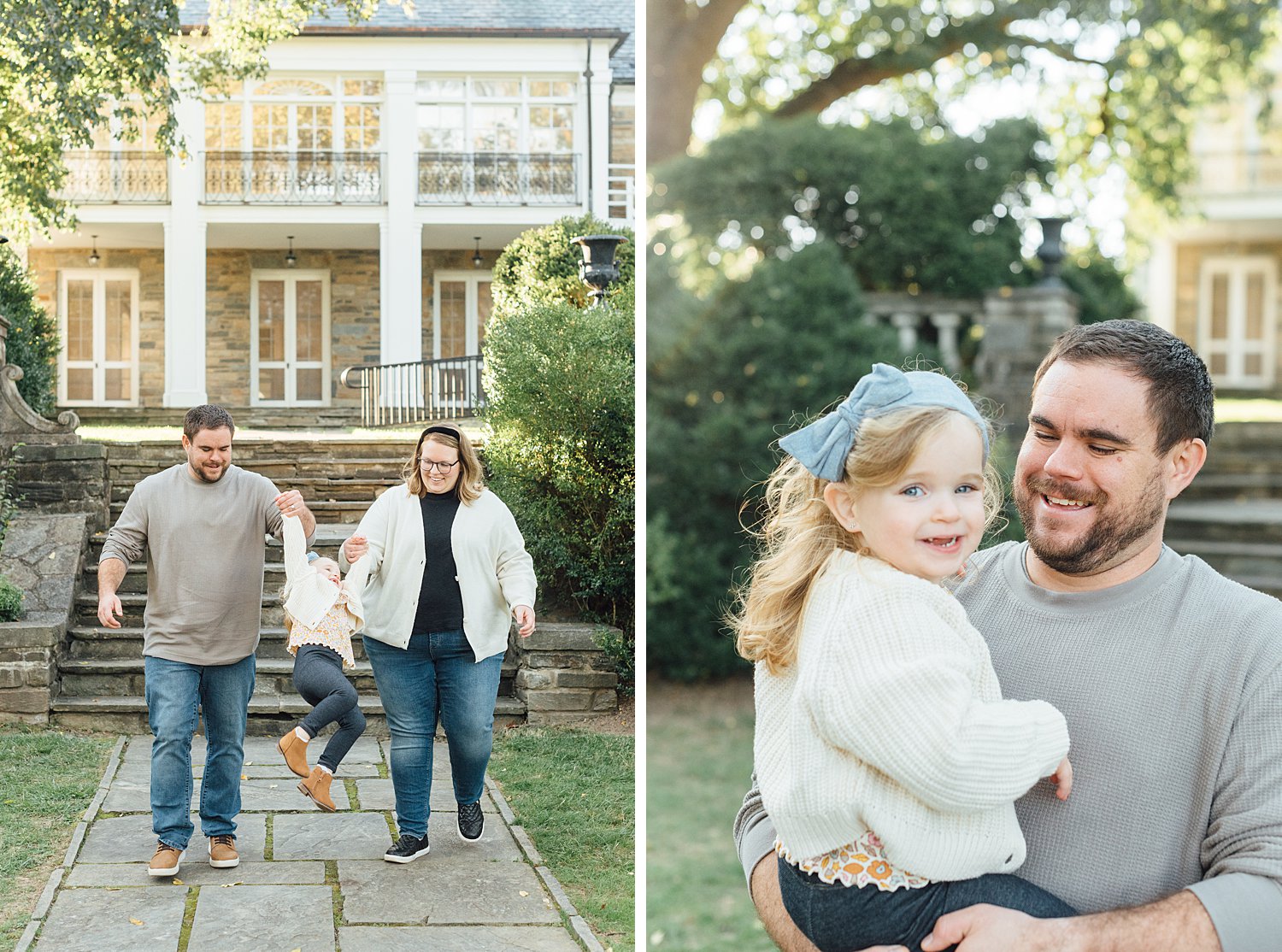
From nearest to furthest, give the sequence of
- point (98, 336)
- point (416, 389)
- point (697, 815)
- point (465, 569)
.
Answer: point (98, 336) < point (416, 389) < point (465, 569) < point (697, 815)

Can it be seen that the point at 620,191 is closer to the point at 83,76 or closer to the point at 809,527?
the point at 83,76

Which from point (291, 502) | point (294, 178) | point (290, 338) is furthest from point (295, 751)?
point (294, 178)

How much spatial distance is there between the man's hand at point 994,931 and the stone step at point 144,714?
1.78 m

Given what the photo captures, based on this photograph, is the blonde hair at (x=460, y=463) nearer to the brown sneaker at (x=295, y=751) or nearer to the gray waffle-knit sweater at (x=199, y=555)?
the gray waffle-knit sweater at (x=199, y=555)

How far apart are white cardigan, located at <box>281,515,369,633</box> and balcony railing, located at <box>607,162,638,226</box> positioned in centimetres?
105

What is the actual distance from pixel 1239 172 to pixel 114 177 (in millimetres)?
7815

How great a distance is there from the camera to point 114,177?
2697 mm

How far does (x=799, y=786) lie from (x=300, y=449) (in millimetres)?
→ 1610

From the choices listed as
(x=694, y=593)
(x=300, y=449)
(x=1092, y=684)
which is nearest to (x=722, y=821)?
(x=694, y=593)

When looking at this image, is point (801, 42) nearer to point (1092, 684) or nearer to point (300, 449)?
point (300, 449)

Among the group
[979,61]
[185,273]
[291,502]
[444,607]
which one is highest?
[979,61]

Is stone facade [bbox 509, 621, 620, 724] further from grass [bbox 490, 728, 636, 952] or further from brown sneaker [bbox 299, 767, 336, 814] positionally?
brown sneaker [bbox 299, 767, 336, 814]

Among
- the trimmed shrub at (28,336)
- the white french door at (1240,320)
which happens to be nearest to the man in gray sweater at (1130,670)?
the trimmed shrub at (28,336)

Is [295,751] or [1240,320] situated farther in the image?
[1240,320]
